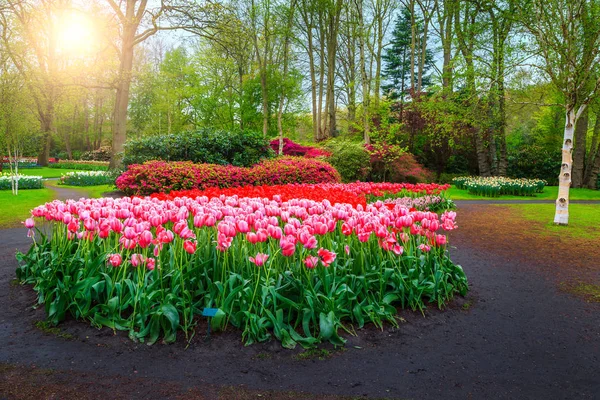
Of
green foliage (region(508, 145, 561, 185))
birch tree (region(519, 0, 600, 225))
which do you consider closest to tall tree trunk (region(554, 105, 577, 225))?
birch tree (region(519, 0, 600, 225))

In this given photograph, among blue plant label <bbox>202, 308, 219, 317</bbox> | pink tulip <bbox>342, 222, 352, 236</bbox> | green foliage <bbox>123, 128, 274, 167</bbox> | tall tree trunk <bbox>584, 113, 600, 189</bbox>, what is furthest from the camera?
tall tree trunk <bbox>584, 113, 600, 189</bbox>

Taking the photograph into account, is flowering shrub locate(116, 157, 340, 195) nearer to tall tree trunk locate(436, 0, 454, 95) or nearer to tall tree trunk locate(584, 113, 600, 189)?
tall tree trunk locate(436, 0, 454, 95)

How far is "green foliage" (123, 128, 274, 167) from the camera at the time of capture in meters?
12.5

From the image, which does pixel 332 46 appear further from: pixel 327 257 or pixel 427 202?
pixel 327 257

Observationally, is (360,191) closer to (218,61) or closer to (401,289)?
(401,289)

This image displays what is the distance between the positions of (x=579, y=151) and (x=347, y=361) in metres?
22.3

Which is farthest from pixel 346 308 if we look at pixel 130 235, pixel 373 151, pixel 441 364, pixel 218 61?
pixel 218 61

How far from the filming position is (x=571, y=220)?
9633mm

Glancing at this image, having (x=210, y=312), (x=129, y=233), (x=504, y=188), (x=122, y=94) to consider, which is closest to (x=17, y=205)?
(x=122, y=94)

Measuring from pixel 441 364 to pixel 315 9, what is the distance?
25.1 m

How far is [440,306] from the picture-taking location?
3807mm

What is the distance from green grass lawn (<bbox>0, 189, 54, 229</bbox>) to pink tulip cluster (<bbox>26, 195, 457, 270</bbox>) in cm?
591

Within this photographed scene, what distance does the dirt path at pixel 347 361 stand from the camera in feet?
8.11

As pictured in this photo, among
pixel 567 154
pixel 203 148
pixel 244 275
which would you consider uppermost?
pixel 203 148
